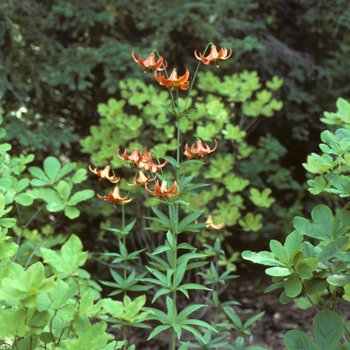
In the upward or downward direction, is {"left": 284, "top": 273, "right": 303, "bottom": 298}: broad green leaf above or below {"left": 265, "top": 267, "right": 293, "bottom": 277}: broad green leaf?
below

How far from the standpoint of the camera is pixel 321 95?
4469 mm

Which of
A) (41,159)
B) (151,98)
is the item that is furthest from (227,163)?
(41,159)

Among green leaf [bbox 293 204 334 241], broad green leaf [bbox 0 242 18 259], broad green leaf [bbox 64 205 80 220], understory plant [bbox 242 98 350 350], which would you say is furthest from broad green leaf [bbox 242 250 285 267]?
broad green leaf [bbox 64 205 80 220]

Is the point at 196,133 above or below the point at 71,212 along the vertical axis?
below

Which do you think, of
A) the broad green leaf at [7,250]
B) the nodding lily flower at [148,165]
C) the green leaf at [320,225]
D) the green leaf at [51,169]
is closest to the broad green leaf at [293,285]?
the green leaf at [320,225]

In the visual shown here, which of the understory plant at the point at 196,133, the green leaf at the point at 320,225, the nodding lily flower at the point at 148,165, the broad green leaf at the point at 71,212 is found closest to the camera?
the green leaf at the point at 320,225

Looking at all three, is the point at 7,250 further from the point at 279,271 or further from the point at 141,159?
the point at 279,271

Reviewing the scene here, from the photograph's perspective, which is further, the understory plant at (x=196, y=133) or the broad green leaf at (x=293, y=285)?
the understory plant at (x=196, y=133)

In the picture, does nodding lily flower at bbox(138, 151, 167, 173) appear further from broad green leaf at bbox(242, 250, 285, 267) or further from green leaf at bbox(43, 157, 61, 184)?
green leaf at bbox(43, 157, 61, 184)

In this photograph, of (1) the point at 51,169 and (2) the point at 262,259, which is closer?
(2) the point at 262,259

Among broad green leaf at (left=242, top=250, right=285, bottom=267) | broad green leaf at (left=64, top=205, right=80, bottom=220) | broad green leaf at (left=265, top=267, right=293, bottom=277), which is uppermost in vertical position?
broad green leaf at (left=265, top=267, right=293, bottom=277)

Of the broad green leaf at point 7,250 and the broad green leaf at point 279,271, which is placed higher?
the broad green leaf at point 279,271

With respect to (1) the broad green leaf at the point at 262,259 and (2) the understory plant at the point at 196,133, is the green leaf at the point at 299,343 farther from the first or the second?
(2) the understory plant at the point at 196,133

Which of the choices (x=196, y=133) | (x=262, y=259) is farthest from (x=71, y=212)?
(x=196, y=133)
